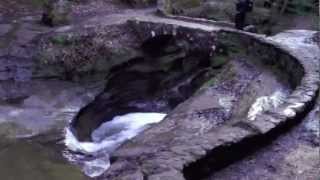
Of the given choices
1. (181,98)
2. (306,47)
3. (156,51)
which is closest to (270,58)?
(306,47)

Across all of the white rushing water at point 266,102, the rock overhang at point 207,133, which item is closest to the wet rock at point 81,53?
the rock overhang at point 207,133

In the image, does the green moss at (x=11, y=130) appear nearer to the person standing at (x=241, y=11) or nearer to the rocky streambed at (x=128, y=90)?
the rocky streambed at (x=128, y=90)

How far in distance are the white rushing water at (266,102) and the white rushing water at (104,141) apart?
255 centimetres

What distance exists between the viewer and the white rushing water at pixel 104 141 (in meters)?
9.98

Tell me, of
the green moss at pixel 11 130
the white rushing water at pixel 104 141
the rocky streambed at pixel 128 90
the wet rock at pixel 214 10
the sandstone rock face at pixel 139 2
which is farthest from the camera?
the sandstone rock face at pixel 139 2

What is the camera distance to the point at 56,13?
49.4 ft

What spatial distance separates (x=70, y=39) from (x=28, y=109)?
109 inches

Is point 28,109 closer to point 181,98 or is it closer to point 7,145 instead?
point 7,145

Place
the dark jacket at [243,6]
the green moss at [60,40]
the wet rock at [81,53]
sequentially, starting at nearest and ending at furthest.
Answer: the wet rock at [81,53] → the green moss at [60,40] → the dark jacket at [243,6]

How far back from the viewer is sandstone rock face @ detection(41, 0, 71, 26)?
15.0 m

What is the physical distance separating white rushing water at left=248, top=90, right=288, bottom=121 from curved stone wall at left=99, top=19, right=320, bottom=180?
17.4 inches

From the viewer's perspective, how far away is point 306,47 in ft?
42.0

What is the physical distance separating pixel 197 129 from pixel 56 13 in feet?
24.1

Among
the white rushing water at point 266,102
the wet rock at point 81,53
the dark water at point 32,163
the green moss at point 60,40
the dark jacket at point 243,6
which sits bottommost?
the dark water at point 32,163
